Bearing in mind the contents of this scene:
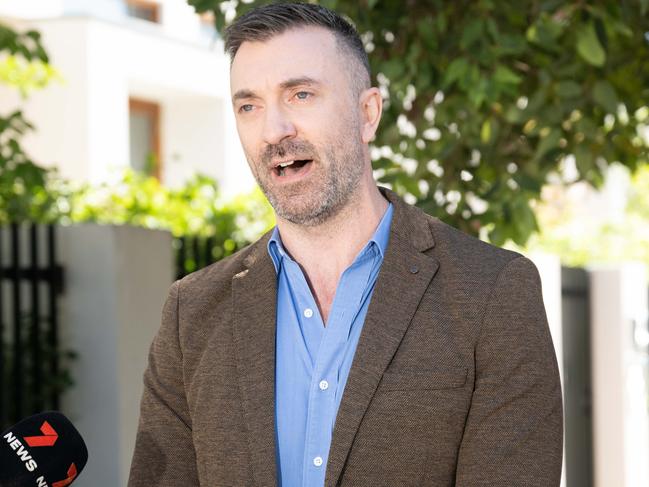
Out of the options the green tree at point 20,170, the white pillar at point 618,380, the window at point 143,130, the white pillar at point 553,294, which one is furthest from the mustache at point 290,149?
the window at point 143,130

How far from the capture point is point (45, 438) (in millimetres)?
2584

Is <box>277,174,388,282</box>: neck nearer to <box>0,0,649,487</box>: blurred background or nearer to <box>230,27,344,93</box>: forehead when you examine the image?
<box>230,27,344,93</box>: forehead

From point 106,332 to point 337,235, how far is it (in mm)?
3775

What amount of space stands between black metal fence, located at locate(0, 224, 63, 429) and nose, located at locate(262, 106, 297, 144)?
3.91 meters

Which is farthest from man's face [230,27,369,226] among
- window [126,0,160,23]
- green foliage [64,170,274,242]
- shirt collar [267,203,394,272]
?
window [126,0,160,23]

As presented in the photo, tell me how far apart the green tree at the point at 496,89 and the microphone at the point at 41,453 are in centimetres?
243

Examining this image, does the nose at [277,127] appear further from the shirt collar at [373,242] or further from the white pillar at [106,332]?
the white pillar at [106,332]

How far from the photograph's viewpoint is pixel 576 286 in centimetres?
1040

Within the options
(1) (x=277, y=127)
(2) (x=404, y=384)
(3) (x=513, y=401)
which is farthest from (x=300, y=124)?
(3) (x=513, y=401)

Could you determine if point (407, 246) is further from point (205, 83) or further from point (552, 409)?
point (205, 83)

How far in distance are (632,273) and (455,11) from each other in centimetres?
541

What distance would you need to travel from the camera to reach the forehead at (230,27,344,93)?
278 cm

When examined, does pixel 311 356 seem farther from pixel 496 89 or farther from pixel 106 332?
pixel 106 332

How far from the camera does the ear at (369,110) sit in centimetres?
293
